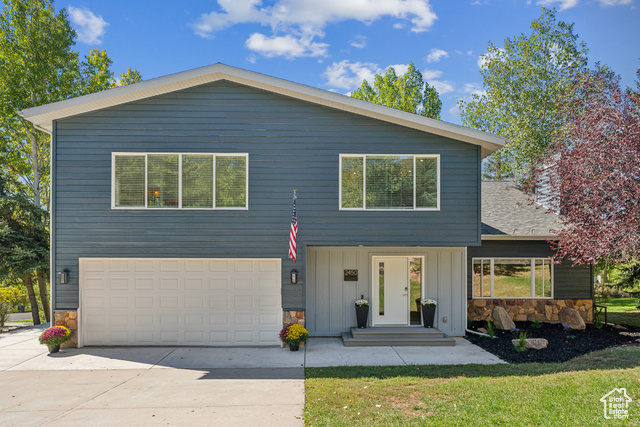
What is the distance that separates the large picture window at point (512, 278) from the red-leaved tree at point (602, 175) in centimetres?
204

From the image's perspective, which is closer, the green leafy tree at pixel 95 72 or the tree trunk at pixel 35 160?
the tree trunk at pixel 35 160

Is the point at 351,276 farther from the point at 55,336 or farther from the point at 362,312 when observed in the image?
the point at 55,336

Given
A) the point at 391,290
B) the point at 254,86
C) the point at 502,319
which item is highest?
the point at 254,86

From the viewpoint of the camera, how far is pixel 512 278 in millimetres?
12266

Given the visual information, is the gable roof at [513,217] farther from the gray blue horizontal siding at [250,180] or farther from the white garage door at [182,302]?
the white garage door at [182,302]

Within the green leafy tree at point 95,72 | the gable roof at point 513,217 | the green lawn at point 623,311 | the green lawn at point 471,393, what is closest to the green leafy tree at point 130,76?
the green leafy tree at point 95,72

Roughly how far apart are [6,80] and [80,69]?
123 inches

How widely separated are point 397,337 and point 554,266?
6.02m

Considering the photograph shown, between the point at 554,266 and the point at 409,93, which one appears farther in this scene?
the point at 409,93

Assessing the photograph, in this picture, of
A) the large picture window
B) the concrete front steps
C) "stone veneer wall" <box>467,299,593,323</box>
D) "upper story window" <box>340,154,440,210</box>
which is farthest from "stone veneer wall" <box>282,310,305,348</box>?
the large picture window

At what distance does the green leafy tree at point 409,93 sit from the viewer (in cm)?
2567

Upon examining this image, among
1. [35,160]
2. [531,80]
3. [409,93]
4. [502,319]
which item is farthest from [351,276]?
[409,93]

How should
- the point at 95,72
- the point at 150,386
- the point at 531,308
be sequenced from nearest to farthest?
the point at 150,386
the point at 531,308
the point at 95,72

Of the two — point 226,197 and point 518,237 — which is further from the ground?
point 226,197
